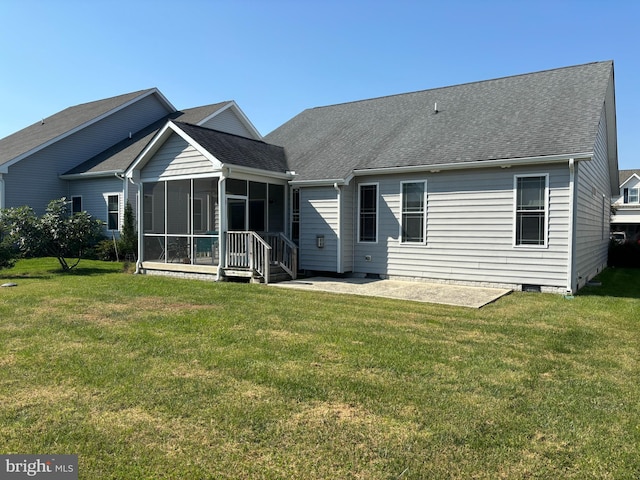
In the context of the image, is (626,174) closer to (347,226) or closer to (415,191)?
(415,191)

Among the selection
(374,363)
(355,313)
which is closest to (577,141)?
(355,313)

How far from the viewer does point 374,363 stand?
16.0 feet

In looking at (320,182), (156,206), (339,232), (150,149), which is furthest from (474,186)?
(156,206)

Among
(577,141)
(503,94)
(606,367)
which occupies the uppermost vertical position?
(503,94)

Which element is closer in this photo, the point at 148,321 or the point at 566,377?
the point at 566,377

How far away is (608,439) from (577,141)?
809cm

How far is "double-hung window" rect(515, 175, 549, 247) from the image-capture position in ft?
33.0

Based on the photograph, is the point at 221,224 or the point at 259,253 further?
the point at 221,224

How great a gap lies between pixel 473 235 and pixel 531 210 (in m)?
1.43

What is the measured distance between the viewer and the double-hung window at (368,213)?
12438 mm

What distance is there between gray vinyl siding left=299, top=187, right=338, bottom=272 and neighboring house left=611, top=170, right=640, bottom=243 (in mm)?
25942

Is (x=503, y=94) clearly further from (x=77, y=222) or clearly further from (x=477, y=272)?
(x=77, y=222)

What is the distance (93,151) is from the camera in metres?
20.9

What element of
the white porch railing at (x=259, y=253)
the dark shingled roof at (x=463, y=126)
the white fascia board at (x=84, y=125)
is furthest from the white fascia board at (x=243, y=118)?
the white porch railing at (x=259, y=253)
